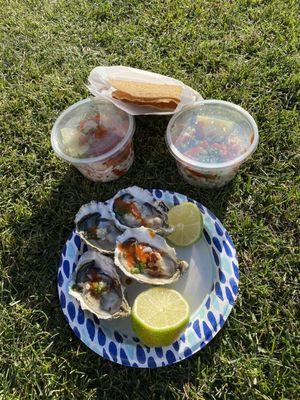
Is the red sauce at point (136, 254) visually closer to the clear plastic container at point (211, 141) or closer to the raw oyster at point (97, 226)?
the raw oyster at point (97, 226)

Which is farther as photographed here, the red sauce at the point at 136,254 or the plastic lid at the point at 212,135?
the plastic lid at the point at 212,135

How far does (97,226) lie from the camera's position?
7.25ft

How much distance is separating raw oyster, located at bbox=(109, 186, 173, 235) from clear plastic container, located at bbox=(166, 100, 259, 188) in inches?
10.3

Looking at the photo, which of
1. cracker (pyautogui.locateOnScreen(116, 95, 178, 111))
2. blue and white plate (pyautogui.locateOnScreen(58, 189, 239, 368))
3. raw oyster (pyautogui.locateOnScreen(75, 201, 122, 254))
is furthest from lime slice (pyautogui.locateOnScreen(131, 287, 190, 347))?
cracker (pyautogui.locateOnScreen(116, 95, 178, 111))

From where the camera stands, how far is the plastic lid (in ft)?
7.22

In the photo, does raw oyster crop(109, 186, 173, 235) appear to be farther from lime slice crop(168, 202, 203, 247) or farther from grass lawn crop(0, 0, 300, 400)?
grass lawn crop(0, 0, 300, 400)

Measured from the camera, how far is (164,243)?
208cm

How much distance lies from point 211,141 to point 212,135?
42 mm

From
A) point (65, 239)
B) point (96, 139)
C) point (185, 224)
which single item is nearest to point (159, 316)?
point (185, 224)

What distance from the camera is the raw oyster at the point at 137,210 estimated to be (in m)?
2.17

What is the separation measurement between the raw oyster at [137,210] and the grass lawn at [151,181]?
0.28m

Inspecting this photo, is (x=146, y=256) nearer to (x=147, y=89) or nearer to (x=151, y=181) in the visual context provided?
(x=151, y=181)

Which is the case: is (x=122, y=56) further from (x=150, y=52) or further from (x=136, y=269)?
(x=136, y=269)

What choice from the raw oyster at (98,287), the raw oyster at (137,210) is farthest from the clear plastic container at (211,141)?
the raw oyster at (98,287)
